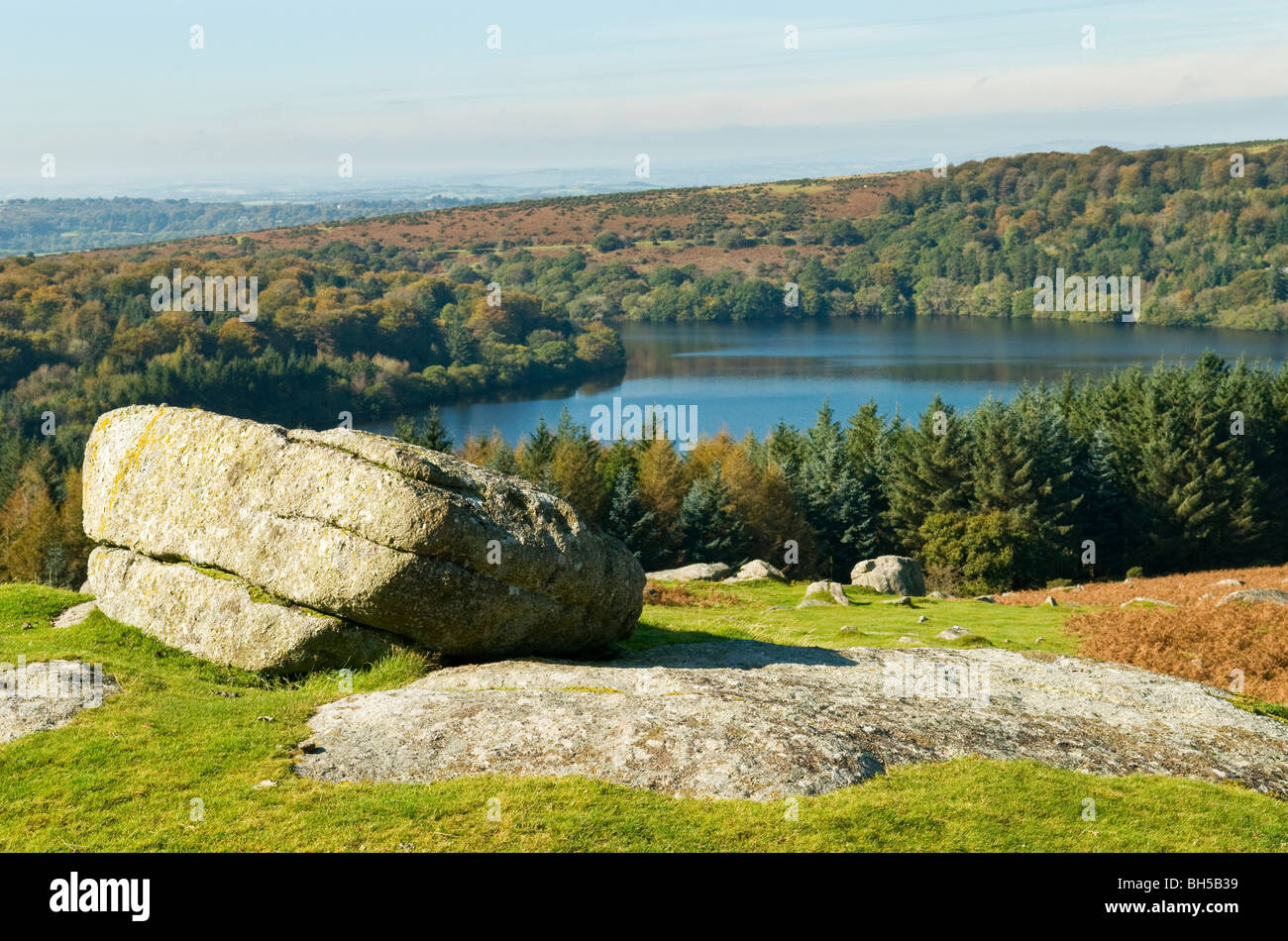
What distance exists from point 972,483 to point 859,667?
3956 centimetres

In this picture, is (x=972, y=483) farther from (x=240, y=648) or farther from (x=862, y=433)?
(x=240, y=648)

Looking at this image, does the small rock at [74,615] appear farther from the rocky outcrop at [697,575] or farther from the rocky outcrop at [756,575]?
the rocky outcrop at [756,575]

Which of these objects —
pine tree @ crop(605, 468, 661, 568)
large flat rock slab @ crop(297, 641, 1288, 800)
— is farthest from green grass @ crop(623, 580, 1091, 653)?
pine tree @ crop(605, 468, 661, 568)

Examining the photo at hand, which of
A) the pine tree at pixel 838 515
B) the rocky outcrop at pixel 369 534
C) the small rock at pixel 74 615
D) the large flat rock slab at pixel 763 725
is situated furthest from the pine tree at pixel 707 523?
the small rock at pixel 74 615

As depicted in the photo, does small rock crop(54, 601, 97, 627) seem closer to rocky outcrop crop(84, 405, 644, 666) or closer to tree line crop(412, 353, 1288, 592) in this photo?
rocky outcrop crop(84, 405, 644, 666)

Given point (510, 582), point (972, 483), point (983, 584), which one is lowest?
point (983, 584)

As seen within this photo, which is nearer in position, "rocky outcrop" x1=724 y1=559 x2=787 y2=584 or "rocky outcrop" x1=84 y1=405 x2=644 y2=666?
"rocky outcrop" x1=84 y1=405 x2=644 y2=666

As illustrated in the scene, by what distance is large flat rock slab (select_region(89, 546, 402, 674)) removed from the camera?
591 inches

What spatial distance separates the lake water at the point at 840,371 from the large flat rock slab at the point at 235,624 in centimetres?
9008

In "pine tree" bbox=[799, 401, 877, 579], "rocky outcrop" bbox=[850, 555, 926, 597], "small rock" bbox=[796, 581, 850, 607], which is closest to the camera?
"small rock" bbox=[796, 581, 850, 607]

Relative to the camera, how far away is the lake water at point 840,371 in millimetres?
122500

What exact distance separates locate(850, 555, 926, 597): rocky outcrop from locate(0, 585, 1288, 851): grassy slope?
25321mm
